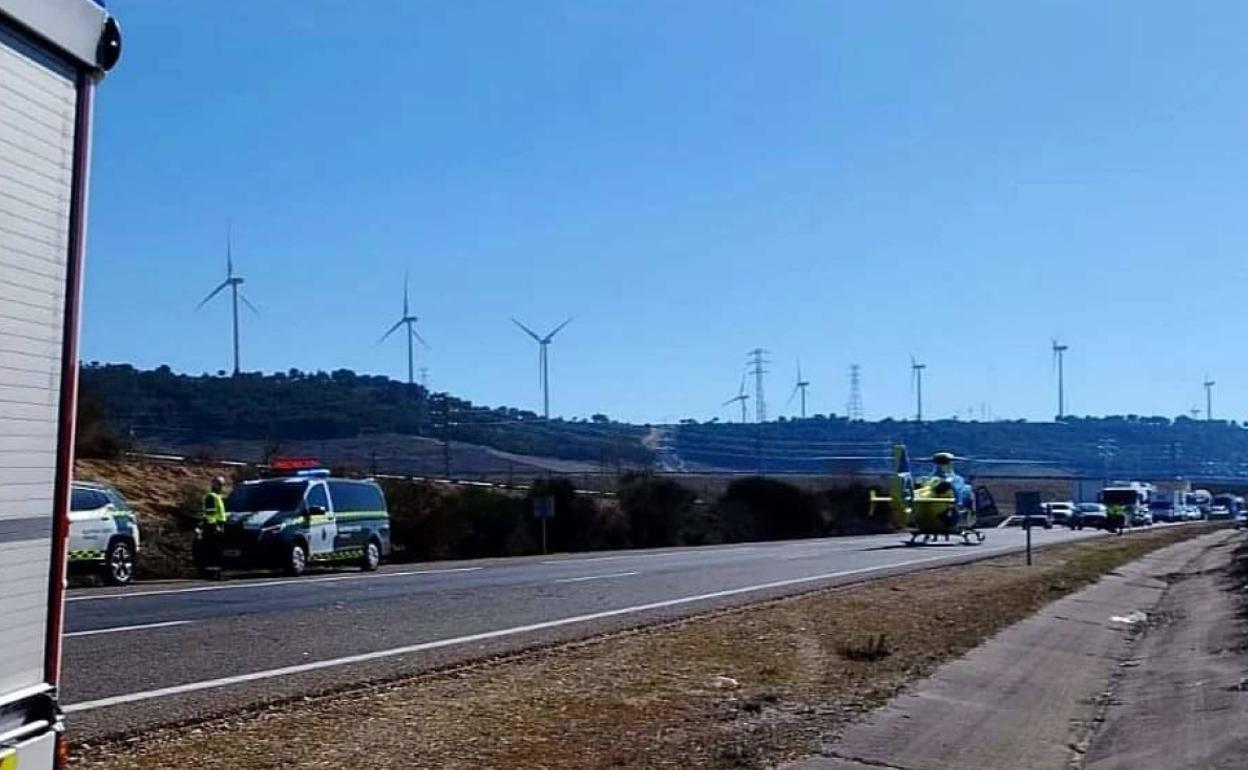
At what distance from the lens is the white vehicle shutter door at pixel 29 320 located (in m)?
4.61

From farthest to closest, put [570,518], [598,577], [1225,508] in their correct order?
1. [1225,508]
2. [570,518]
3. [598,577]

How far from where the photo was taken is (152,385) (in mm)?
86625

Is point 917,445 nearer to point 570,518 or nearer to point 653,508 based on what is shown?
point 653,508

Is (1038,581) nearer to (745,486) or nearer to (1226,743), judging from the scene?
(1226,743)

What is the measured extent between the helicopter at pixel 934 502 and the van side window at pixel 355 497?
25881 millimetres

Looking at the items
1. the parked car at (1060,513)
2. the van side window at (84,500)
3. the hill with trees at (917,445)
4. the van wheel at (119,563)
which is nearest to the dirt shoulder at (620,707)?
the van wheel at (119,563)

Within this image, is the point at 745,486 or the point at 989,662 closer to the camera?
the point at 989,662

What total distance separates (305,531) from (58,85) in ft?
86.6

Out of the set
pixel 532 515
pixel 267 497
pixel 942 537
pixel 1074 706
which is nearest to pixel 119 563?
pixel 267 497

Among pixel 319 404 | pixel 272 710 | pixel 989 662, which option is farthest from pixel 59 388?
pixel 319 404

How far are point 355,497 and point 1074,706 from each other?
65.1 feet

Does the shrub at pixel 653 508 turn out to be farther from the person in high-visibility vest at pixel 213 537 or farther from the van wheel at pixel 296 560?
the person in high-visibility vest at pixel 213 537

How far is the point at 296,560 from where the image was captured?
30.3m

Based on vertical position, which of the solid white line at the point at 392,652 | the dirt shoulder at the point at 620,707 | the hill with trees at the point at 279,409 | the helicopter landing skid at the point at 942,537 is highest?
the hill with trees at the point at 279,409
